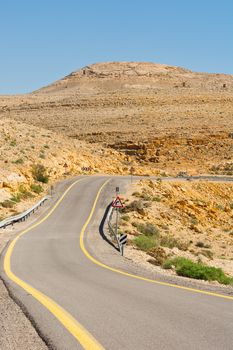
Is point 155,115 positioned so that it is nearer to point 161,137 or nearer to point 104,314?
point 161,137

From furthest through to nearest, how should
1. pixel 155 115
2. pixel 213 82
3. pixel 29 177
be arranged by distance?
pixel 213 82 < pixel 155 115 < pixel 29 177

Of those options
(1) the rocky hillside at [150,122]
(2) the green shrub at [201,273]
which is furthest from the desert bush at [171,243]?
(1) the rocky hillside at [150,122]

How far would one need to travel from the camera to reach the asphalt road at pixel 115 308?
20.5 feet

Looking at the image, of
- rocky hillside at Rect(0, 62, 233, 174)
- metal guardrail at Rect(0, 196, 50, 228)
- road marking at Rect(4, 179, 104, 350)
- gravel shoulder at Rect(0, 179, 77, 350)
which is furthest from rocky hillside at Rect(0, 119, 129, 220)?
gravel shoulder at Rect(0, 179, 77, 350)

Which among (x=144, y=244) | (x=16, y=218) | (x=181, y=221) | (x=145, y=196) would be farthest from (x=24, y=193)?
(x=144, y=244)

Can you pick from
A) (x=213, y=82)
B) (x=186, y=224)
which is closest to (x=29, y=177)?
(x=186, y=224)

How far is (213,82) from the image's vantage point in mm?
124562

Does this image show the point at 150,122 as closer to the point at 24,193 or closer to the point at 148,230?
the point at 24,193

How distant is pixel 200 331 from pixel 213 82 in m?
123

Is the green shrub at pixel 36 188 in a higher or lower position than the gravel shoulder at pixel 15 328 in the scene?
lower

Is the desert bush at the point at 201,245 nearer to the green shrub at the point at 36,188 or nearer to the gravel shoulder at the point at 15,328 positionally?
the green shrub at the point at 36,188

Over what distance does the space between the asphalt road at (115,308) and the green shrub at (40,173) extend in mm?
25614

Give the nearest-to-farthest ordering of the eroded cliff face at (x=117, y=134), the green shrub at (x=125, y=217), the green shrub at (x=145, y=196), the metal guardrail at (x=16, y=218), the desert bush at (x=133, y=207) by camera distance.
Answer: the metal guardrail at (x=16, y=218), the green shrub at (x=125, y=217), the desert bush at (x=133, y=207), the green shrub at (x=145, y=196), the eroded cliff face at (x=117, y=134)

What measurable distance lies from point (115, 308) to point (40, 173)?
118 feet
